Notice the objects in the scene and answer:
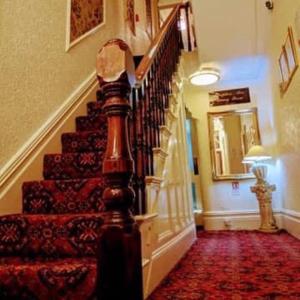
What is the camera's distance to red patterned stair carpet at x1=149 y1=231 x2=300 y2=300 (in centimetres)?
164

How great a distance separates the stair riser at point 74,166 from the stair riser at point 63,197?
0.27m

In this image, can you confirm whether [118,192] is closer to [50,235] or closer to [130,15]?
[50,235]

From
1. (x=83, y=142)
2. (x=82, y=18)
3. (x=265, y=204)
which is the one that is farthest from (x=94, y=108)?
(x=265, y=204)

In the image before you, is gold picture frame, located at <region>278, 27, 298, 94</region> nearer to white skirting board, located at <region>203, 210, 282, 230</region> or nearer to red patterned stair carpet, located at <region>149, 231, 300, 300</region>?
red patterned stair carpet, located at <region>149, 231, 300, 300</region>

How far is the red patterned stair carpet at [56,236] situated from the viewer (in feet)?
4.25

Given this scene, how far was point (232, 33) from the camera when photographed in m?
4.14

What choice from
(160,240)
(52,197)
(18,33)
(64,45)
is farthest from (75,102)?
(160,240)

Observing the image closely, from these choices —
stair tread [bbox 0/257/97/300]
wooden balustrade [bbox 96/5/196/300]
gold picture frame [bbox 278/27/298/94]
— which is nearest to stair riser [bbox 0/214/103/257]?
stair tread [bbox 0/257/97/300]

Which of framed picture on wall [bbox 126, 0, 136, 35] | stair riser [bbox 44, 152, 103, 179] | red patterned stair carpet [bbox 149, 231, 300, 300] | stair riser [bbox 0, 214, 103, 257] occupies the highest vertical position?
framed picture on wall [bbox 126, 0, 136, 35]

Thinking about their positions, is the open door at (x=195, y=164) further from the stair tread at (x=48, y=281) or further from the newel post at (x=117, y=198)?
the newel post at (x=117, y=198)

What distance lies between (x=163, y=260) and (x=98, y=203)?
0.56m

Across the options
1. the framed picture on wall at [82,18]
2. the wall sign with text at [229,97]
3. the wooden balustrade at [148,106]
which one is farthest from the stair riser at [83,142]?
the wall sign with text at [229,97]

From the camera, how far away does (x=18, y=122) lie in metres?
2.15

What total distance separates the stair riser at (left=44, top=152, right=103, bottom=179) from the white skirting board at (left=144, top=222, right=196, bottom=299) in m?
0.68
